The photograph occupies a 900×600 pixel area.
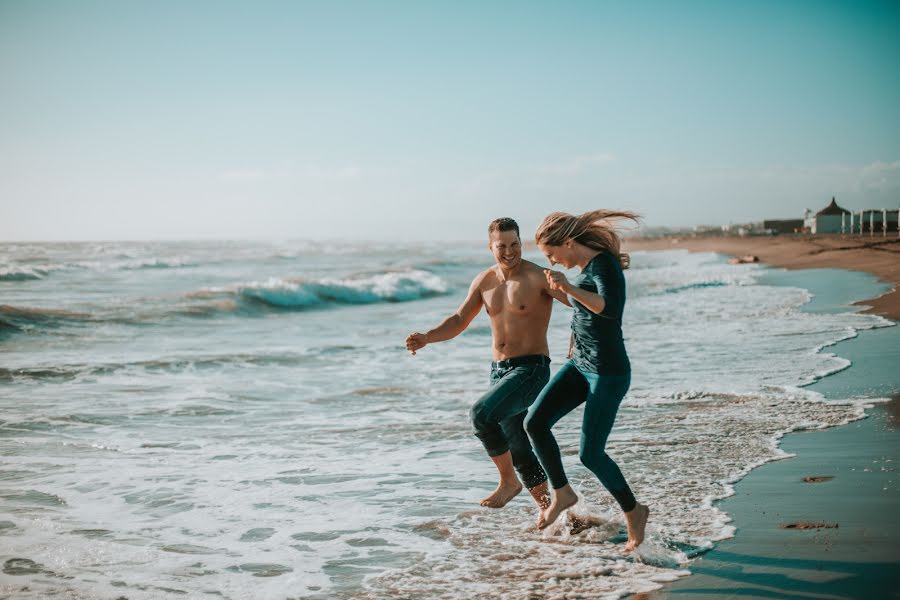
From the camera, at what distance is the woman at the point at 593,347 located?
14.4 feet

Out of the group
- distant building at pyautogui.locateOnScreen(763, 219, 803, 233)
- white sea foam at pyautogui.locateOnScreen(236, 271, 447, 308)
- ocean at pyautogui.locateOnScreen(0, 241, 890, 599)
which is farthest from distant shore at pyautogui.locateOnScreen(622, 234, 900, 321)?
distant building at pyautogui.locateOnScreen(763, 219, 803, 233)

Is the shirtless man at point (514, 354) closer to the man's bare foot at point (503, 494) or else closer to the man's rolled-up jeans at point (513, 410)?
the man's rolled-up jeans at point (513, 410)

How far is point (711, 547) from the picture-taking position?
4.61m

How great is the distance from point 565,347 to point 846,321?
5.47 metres

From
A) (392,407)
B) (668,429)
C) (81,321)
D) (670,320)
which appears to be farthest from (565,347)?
(81,321)

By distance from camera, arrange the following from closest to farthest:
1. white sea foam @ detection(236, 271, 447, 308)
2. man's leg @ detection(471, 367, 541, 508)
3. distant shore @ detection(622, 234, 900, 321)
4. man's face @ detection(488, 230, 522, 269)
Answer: man's leg @ detection(471, 367, 541, 508)
man's face @ detection(488, 230, 522, 269)
distant shore @ detection(622, 234, 900, 321)
white sea foam @ detection(236, 271, 447, 308)

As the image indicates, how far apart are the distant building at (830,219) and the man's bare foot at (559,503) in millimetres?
67878

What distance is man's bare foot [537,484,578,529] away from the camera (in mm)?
4945

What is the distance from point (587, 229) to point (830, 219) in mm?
71776

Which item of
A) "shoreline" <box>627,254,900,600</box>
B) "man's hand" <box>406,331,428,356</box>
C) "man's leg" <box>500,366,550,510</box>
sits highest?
"man's hand" <box>406,331,428,356</box>

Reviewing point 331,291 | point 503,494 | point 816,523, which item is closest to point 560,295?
point 503,494

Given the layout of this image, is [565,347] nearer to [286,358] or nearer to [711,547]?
[286,358]

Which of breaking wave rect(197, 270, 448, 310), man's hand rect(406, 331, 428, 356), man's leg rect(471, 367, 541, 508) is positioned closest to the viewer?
man's leg rect(471, 367, 541, 508)

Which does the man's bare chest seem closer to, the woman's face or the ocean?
the woman's face
